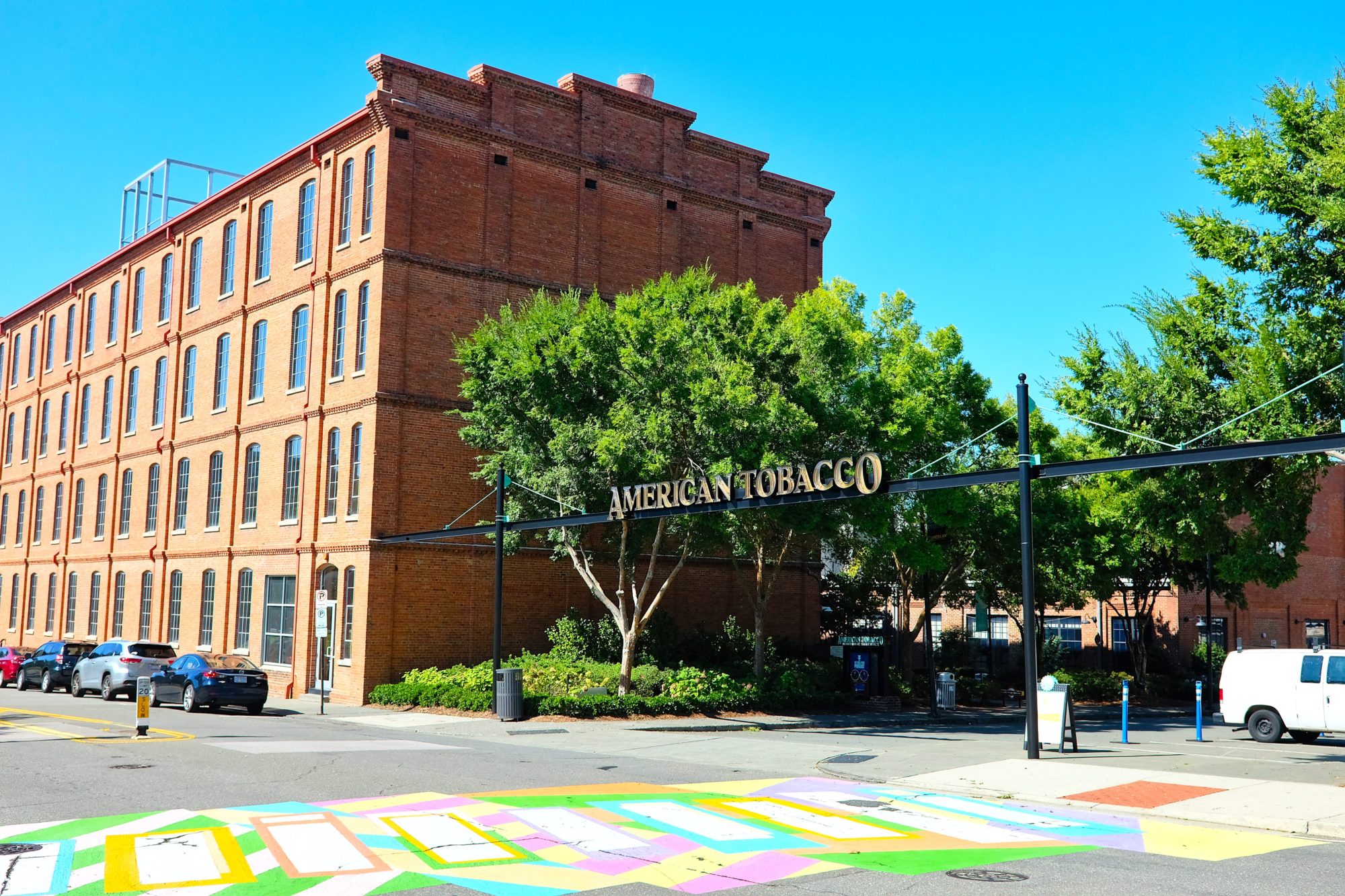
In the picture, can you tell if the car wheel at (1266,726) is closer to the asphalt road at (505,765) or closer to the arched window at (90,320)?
the asphalt road at (505,765)

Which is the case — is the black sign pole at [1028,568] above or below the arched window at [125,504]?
below

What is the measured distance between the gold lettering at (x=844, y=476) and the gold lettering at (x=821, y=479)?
180 mm

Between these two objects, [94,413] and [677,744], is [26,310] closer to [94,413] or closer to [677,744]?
[94,413]

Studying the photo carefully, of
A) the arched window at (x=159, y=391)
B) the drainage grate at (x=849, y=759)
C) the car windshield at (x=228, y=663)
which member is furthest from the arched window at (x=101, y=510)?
the drainage grate at (x=849, y=759)

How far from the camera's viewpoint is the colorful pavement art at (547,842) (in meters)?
9.20

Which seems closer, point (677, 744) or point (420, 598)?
point (677, 744)

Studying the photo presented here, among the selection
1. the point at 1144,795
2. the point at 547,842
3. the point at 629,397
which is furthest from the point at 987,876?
the point at 629,397

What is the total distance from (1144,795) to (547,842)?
8132 mm

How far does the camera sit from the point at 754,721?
27.0 metres

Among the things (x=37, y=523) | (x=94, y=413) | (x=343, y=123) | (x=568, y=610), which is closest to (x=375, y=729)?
(x=568, y=610)

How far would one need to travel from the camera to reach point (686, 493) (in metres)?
24.0

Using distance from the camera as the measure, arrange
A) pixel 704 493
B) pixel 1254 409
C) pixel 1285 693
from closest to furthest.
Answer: pixel 1254 409 < pixel 1285 693 < pixel 704 493

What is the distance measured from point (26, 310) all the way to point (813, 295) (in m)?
42.9

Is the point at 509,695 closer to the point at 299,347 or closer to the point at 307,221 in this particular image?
the point at 299,347
